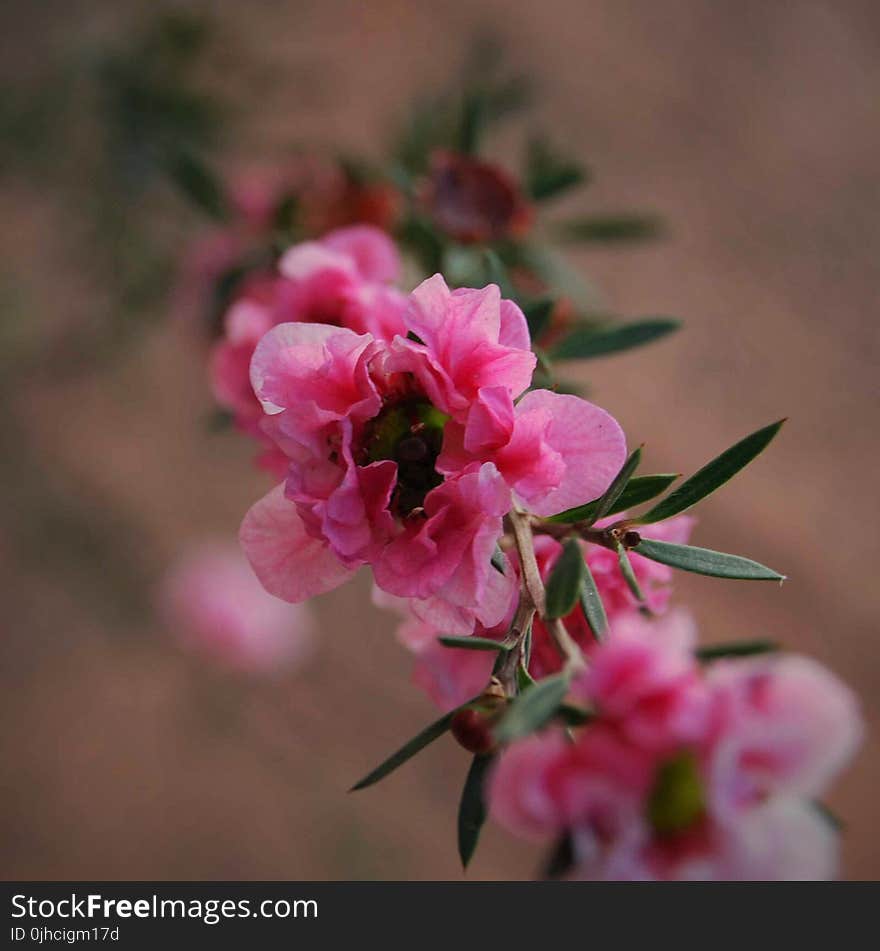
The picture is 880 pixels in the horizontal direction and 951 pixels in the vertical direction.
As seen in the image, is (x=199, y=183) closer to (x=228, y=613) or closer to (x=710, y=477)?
(x=710, y=477)

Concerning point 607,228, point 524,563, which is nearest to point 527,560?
point 524,563

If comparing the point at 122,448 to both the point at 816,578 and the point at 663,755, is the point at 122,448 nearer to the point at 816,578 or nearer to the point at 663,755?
the point at 816,578

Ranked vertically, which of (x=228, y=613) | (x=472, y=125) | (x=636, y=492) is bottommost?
(x=228, y=613)

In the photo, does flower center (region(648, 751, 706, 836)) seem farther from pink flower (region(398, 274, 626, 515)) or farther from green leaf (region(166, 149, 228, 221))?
green leaf (region(166, 149, 228, 221))

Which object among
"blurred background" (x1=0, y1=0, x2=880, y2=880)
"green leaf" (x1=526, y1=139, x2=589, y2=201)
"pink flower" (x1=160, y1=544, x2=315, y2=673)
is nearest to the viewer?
"green leaf" (x1=526, y1=139, x2=589, y2=201)

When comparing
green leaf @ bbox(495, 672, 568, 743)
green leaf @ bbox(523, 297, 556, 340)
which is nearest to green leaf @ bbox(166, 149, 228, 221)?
green leaf @ bbox(523, 297, 556, 340)

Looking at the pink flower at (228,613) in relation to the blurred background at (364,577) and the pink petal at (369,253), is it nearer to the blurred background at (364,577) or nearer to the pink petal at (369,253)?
the blurred background at (364,577)

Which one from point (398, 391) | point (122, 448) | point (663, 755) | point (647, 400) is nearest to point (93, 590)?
point (122, 448)
